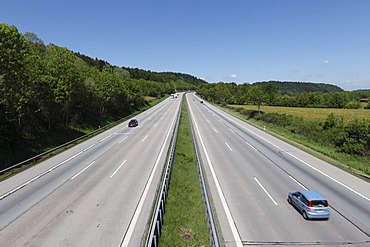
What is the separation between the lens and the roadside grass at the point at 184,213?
38.2ft

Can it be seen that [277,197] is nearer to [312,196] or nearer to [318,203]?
[312,196]

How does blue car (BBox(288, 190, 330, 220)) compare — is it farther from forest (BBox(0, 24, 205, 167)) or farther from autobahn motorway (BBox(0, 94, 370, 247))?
forest (BBox(0, 24, 205, 167))

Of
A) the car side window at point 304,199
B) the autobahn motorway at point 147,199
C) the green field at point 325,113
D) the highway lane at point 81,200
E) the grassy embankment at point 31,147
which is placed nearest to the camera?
the highway lane at point 81,200

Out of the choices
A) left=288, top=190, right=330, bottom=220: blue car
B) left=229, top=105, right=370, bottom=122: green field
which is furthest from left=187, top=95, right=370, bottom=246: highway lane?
left=229, top=105, right=370, bottom=122: green field

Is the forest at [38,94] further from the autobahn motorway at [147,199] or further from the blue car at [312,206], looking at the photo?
the blue car at [312,206]

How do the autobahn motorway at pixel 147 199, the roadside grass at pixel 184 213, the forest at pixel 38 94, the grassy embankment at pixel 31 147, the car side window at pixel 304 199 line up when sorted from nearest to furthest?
the roadside grass at pixel 184 213
the autobahn motorway at pixel 147 199
the car side window at pixel 304 199
the grassy embankment at pixel 31 147
the forest at pixel 38 94

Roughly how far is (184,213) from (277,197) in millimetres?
6587

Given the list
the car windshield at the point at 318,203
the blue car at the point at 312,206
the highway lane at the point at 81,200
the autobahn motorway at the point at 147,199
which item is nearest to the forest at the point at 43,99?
the autobahn motorway at the point at 147,199

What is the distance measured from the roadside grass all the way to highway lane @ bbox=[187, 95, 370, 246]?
1.09 meters

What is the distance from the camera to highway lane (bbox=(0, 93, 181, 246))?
11.5m

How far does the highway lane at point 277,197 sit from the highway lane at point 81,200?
4684 mm

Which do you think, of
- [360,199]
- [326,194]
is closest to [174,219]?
[326,194]

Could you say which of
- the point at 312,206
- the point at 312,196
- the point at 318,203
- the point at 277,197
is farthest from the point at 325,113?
the point at 312,206

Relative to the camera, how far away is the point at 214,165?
24.1 m
